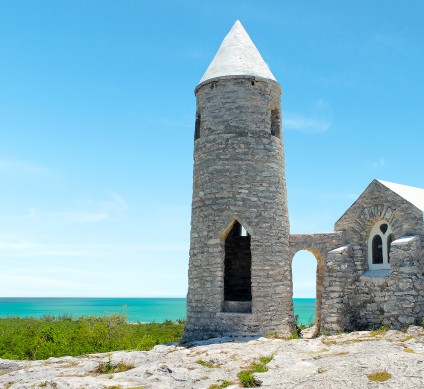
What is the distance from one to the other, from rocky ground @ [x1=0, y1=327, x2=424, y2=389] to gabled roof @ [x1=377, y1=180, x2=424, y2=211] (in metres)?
4.10

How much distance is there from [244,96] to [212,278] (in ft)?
19.9

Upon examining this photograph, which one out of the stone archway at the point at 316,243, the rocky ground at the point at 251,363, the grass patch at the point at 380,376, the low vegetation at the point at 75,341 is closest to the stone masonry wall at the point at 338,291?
the stone archway at the point at 316,243

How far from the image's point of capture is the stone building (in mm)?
16328

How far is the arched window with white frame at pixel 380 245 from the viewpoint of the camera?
57.7ft

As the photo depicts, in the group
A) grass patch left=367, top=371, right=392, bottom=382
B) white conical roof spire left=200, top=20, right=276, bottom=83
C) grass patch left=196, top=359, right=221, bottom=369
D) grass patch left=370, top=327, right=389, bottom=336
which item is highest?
white conical roof spire left=200, top=20, right=276, bottom=83

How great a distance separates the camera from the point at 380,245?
17.8 metres

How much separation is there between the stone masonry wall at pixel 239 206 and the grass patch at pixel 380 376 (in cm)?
680

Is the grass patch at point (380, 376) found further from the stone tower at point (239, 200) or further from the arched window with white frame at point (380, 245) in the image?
the arched window with white frame at point (380, 245)

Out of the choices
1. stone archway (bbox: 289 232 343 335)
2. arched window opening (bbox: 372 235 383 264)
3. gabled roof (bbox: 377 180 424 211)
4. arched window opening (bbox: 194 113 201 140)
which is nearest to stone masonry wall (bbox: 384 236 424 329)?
gabled roof (bbox: 377 180 424 211)

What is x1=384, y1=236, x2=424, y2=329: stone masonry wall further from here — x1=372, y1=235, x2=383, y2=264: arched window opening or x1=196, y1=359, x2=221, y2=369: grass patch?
x1=196, y1=359, x2=221, y2=369: grass patch

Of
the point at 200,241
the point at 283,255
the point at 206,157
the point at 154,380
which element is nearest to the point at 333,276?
the point at 283,255

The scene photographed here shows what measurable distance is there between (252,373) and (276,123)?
9.89 meters

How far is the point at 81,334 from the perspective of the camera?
19.3 meters

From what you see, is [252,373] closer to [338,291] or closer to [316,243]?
[338,291]
